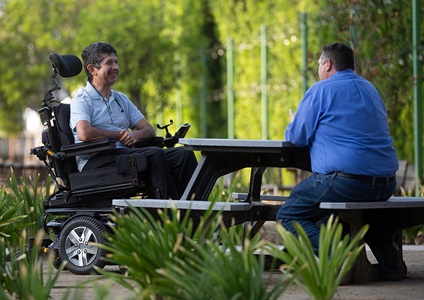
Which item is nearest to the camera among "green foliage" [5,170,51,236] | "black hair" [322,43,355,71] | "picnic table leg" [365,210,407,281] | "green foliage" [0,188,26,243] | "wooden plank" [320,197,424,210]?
"wooden plank" [320,197,424,210]

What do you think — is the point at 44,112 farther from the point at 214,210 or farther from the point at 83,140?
the point at 214,210

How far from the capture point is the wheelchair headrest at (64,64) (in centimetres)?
795

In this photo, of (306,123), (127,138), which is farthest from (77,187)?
(306,123)

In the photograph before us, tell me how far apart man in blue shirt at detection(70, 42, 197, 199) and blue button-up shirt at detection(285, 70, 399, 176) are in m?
1.00

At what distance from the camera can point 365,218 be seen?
7.25 meters

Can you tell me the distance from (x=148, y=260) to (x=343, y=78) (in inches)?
80.0

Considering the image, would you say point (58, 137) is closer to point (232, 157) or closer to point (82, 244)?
point (82, 244)

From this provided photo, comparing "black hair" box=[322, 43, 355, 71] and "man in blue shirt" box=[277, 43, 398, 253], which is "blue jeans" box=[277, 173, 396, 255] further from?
"black hair" box=[322, 43, 355, 71]

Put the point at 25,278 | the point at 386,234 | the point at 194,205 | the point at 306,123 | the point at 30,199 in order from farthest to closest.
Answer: the point at 30,199 → the point at 386,234 → the point at 306,123 → the point at 194,205 → the point at 25,278

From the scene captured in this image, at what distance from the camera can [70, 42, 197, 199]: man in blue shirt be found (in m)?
7.41

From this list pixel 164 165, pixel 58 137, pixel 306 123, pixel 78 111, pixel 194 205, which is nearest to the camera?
pixel 194 205

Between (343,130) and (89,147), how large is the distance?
177 centimetres

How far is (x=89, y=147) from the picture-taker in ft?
24.5

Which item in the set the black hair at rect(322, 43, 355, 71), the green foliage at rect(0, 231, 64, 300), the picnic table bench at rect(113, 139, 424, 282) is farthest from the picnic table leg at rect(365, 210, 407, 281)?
the green foliage at rect(0, 231, 64, 300)
